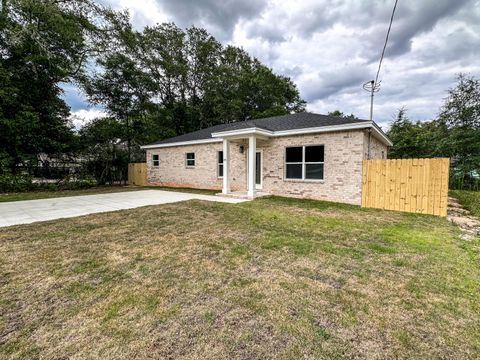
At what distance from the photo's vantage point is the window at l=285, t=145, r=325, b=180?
28.5ft

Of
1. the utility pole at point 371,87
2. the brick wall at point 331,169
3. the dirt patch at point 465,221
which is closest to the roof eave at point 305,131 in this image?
the brick wall at point 331,169

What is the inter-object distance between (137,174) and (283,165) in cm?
1171

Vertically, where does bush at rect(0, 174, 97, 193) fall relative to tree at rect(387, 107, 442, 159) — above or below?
below

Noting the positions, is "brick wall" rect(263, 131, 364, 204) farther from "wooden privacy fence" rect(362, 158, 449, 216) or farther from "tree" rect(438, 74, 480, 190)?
"tree" rect(438, 74, 480, 190)

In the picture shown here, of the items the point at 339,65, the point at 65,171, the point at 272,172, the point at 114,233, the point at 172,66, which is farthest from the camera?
the point at 172,66

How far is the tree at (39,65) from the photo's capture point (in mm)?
11688

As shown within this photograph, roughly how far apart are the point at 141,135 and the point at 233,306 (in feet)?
61.8

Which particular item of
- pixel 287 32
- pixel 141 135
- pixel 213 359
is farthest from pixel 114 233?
pixel 141 135

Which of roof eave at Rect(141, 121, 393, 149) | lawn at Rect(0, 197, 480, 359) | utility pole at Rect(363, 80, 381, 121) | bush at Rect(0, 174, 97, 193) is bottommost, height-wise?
lawn at Rect(0, 197, 480, 359)

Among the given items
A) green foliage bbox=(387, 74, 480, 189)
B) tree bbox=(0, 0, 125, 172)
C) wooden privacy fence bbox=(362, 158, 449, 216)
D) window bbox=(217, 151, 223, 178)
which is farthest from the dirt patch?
tree bbox=(0, 0, 125, 172)

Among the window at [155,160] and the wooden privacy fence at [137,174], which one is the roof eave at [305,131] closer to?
the window at [155,160]

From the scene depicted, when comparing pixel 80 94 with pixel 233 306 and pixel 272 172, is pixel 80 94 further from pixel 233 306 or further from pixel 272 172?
pixel 233 306

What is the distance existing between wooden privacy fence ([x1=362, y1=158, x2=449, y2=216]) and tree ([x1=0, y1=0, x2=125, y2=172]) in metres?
16.3

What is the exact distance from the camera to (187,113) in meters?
22.7
